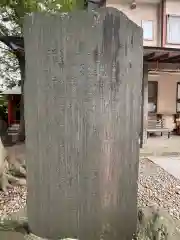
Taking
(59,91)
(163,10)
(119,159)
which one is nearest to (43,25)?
(59,91)

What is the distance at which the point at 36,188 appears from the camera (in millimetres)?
2596

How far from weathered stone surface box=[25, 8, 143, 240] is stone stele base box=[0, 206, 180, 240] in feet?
0.47

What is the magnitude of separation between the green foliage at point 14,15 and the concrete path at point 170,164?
17.6ft

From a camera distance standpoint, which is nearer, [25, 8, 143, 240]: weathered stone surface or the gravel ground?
[25, 8, 143, 240]: weathered stone surface

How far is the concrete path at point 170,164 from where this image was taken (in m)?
7.20

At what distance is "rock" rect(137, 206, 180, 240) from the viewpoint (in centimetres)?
281

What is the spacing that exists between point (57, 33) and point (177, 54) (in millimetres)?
7422

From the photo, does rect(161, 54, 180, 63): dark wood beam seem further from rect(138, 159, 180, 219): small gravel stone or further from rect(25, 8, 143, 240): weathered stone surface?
rect(25, 8, 143, 240): weathered stone surface

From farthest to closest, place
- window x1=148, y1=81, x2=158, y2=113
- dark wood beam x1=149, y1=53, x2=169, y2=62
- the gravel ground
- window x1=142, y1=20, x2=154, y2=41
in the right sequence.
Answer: window x1=148, y1=81, x2=158, y2=113
window x1=142, y1=20, x2=154, y2=41
dark wood beam x1=149, y1=53, x2=169, y2=62
the gravel ground

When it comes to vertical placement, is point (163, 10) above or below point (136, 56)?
above

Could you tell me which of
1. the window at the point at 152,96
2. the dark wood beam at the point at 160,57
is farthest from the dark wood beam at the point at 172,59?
the window at the point at 152,96

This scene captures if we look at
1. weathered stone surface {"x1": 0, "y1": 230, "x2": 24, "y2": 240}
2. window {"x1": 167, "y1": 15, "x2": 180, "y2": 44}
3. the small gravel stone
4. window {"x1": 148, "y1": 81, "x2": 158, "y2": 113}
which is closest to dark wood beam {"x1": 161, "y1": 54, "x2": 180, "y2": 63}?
window {"x1": 167, "y1": 15, "x2": 180, "y2": 44}

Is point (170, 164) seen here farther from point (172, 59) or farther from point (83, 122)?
point (83, 122)

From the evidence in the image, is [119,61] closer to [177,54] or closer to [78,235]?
[78,235]
